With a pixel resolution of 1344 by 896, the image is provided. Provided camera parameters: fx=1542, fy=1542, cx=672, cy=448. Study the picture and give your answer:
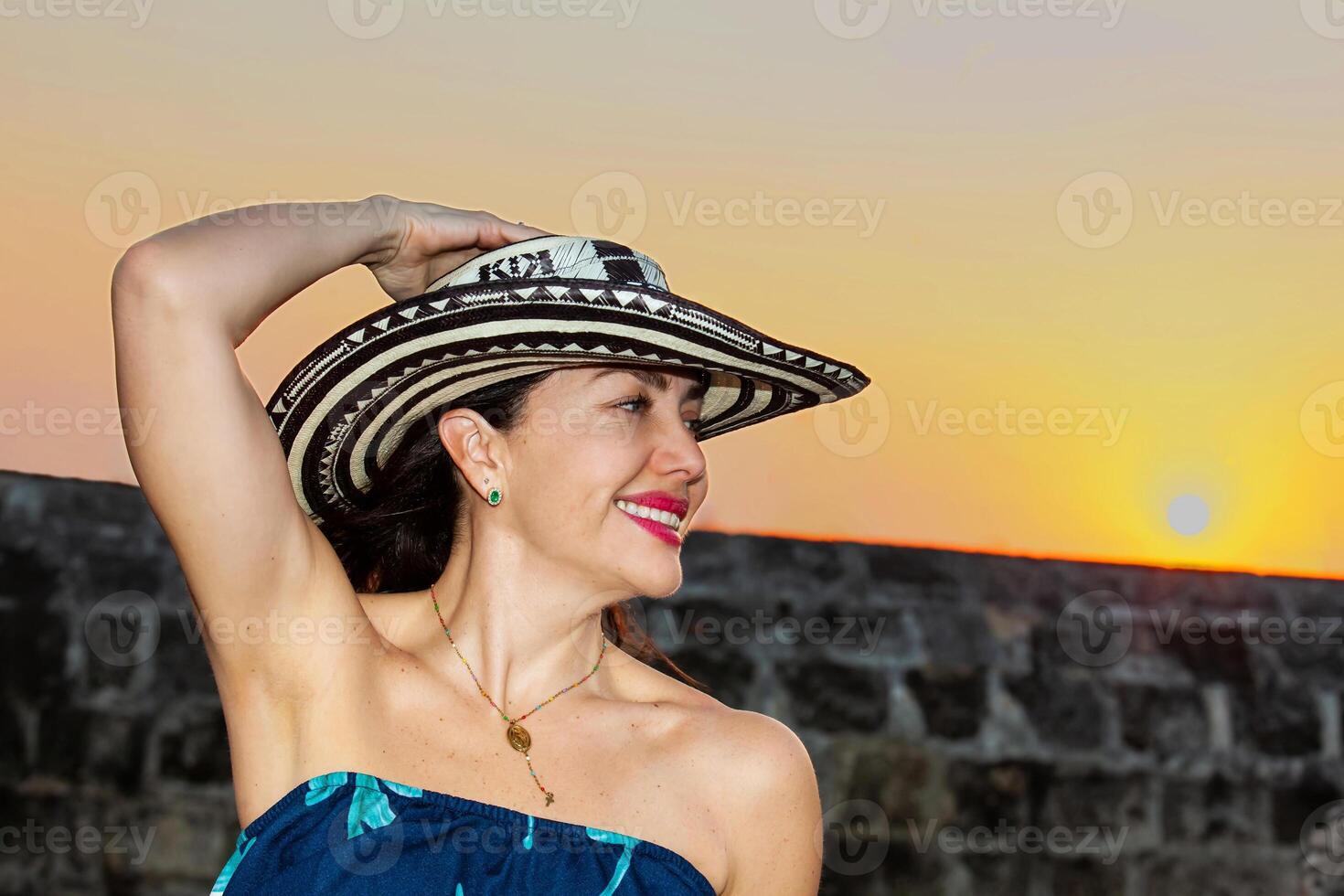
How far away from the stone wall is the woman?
1954 mm

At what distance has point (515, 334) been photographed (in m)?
2.47

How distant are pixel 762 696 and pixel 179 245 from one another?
117 inches

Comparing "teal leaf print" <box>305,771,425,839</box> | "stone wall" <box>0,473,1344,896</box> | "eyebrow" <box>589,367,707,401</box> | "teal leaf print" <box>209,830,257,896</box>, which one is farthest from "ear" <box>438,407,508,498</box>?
"stone wall" <box>0,473,1344,896</box>

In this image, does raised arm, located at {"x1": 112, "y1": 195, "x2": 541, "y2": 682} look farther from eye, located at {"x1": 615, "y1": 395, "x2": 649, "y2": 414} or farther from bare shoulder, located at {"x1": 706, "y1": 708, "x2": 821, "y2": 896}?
bare shoulder, located at {"x1": 706, "y1": 708, "x2": 821, "y2": 896}

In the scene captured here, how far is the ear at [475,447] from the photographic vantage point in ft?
8.80

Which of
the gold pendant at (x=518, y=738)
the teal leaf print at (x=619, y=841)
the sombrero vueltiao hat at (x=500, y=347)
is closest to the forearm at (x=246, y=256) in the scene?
the sombrero vueltiao hat at (x=500, y=347)

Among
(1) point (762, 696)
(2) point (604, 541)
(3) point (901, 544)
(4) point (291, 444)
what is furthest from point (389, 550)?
(3) point (901, 544)

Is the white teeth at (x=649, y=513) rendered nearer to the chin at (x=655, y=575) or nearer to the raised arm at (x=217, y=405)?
the chin at (x=655, y=575)

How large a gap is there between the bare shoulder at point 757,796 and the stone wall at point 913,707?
1981 mm

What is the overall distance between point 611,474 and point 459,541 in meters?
0.46

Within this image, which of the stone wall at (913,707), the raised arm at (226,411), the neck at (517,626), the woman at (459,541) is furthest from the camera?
the stone wall at (913,707)

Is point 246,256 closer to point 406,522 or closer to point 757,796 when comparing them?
point 406,522

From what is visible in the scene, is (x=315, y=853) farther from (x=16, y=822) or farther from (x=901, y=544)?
(x=901, y=544)

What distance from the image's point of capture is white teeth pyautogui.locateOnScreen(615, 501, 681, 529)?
2.55 metres
